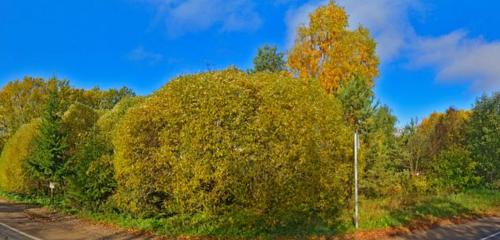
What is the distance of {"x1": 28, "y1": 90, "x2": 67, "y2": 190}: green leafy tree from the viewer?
98.1ft

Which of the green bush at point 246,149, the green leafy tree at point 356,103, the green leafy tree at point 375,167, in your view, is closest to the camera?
the green bush at point 246,149

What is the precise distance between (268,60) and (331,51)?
559 inches

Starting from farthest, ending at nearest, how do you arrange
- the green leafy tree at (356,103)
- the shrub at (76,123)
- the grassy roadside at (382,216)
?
the shrub at (76,123), the green leafy tree at (356,103), the grassy roadside at (382,216)

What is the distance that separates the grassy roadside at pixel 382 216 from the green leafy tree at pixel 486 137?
4.89 meters

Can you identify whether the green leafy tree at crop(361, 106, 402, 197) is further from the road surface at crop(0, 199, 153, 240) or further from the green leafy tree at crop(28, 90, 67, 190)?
the green leafy tree at crop(28, 90, 67, 190)

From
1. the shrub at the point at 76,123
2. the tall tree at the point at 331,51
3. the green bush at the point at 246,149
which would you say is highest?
the tall tree at the point at 331,51

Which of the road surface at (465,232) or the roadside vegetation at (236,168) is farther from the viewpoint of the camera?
the road surface at (465,232)

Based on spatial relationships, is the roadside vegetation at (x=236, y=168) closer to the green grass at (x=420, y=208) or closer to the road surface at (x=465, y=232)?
the green grass at (x=420, y=208)

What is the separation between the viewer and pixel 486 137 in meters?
32.4

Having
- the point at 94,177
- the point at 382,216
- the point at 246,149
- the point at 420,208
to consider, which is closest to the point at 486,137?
the point at 420,208

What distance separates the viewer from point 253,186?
15.4 m

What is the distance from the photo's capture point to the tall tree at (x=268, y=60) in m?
46.4

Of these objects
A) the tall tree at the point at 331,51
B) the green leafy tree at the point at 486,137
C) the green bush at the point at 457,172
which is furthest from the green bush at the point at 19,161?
the green leafy tree at the point at 486,137

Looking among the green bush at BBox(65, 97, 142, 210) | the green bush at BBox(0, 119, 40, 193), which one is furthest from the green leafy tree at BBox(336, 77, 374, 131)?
the green bush at BBox(0, 119, 40, 193)
